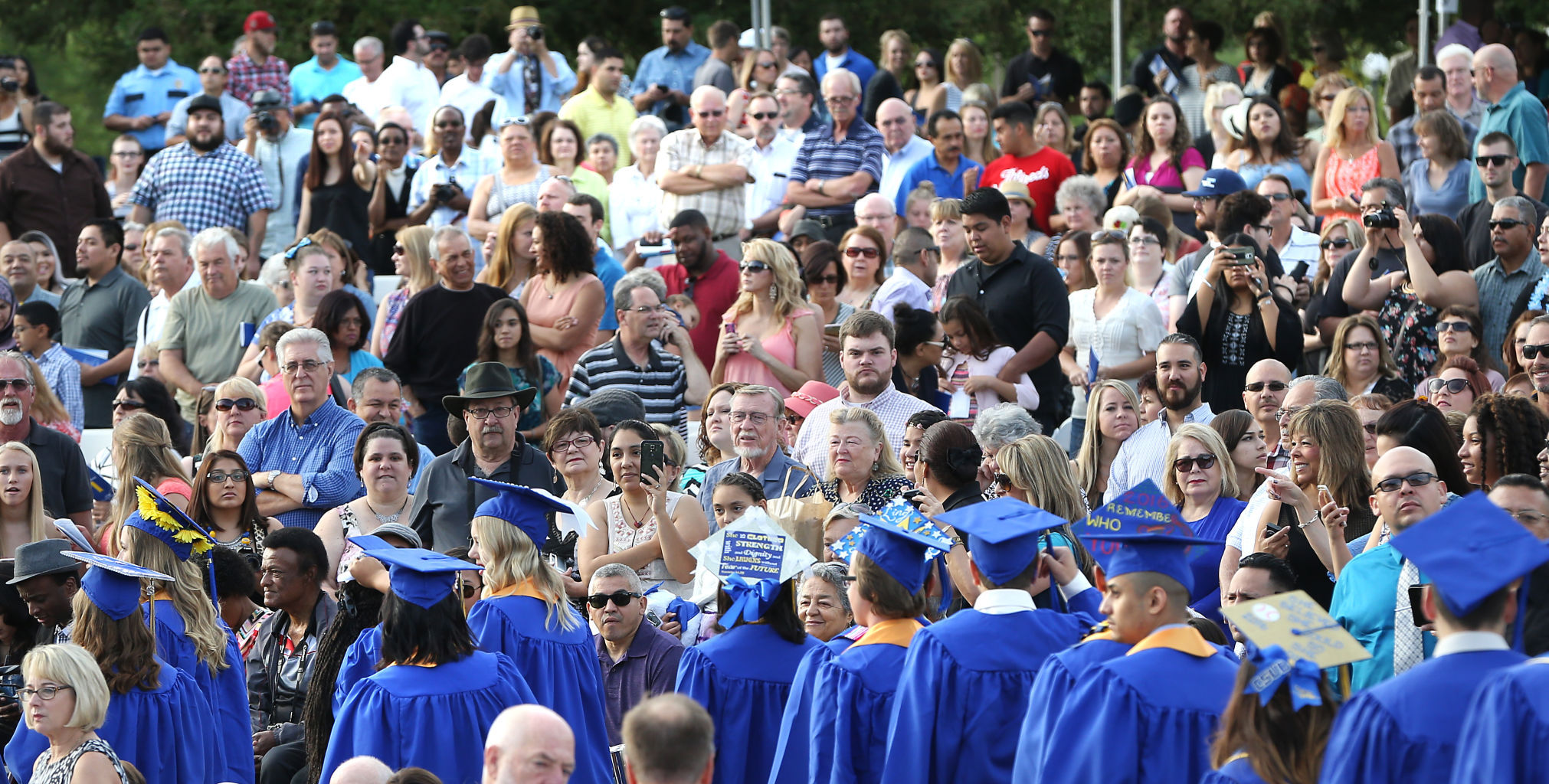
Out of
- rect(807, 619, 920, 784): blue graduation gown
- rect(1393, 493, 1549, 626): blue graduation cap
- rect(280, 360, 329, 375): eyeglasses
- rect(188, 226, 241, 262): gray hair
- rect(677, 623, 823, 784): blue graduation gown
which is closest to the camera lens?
rect(1393, 493, 1549, 626): blue graduation cap

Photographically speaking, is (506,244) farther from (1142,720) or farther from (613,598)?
(1142,720)

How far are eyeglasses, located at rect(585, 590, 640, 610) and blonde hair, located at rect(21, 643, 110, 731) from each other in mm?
1845

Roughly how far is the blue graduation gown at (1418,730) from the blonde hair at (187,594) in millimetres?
4442

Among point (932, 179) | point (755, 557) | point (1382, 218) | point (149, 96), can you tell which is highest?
point (149, 96)

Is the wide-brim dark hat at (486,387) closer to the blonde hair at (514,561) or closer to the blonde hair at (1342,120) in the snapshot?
the blonde hair at (514,561)

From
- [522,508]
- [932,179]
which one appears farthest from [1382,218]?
[522,508]

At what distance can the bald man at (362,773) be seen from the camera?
5.07m

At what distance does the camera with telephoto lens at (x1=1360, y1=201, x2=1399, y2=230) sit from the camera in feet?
34.4

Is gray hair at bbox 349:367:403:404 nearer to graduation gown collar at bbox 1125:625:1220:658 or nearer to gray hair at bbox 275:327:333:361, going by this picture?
gray hair at bbox 275:327:333:361

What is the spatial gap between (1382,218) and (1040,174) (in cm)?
330

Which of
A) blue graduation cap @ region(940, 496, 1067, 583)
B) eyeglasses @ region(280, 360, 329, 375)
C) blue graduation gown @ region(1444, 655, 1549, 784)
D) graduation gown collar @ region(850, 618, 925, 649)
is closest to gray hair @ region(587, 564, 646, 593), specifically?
graduation gown collar @ region(850, 618, 925, 649)

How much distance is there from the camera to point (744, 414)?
28.0 ft

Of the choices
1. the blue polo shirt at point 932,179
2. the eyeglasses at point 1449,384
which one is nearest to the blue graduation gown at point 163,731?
the eyeglasses at point 1449,384

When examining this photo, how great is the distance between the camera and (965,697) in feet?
18.3
